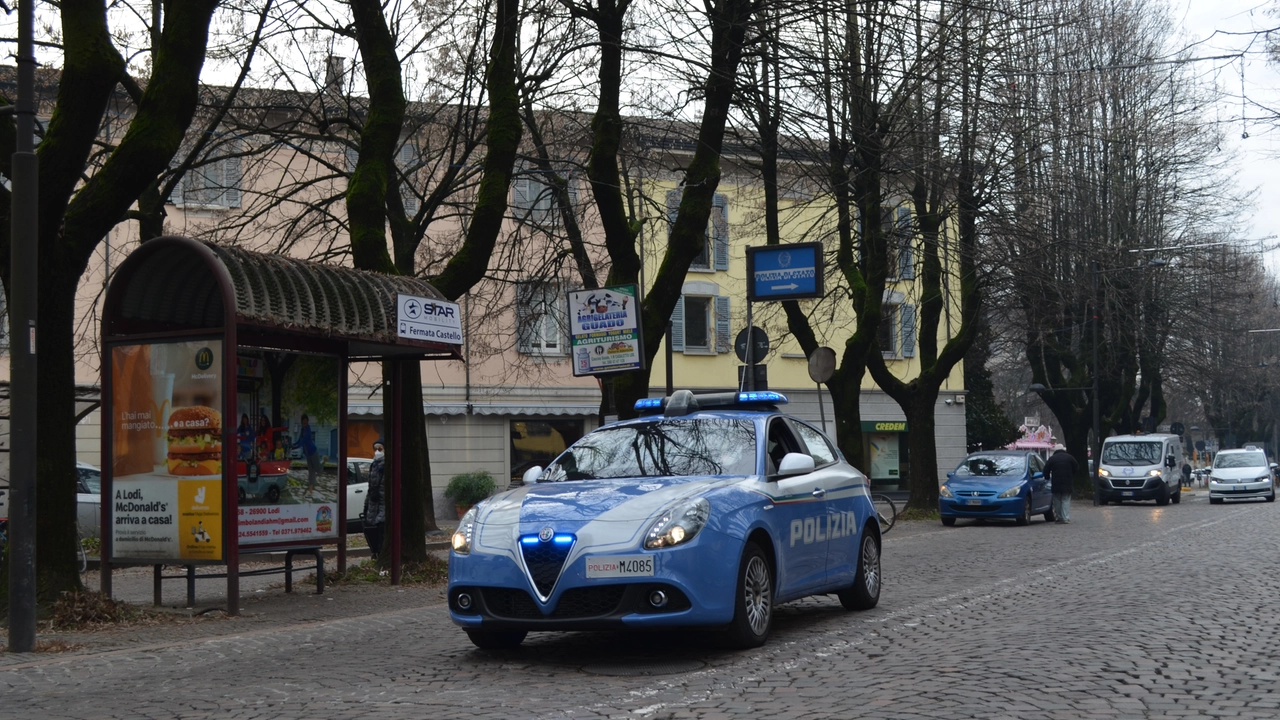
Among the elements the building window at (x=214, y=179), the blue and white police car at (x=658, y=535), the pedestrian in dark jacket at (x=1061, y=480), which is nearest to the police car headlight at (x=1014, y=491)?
the pedestrian in dark jacket at (x=1061, y=480)

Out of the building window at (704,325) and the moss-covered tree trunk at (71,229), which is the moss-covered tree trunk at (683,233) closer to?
the moss-covered tree trunk at (71,229)

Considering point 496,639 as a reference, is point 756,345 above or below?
above

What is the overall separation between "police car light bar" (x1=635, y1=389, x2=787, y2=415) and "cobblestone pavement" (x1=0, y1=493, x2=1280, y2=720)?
1713 millimetres

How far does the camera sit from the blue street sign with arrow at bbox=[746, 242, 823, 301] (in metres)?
20.0

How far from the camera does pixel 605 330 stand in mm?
16719

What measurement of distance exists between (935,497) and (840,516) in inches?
852

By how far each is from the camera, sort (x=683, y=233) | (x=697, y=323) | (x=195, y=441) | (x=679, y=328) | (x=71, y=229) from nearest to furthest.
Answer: (x=71, y=229), (x=195, y=441), (x=683, y=233), (x=679, y=328), (x=697, y=323)

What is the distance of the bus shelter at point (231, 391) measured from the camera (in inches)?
496

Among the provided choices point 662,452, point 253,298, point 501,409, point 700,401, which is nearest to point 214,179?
point 501,409

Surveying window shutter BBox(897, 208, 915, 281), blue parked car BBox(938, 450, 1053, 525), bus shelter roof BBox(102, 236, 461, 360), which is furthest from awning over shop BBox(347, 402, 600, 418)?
bus shelter roof BBox(102, 236, 461, 360)

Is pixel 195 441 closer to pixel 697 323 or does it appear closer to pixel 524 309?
pixel 524 309

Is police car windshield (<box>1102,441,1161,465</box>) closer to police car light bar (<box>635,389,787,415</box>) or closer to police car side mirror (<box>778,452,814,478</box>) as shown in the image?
police car light bar (<box>635,389,787,415</box>)

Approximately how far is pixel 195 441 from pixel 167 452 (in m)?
0.34

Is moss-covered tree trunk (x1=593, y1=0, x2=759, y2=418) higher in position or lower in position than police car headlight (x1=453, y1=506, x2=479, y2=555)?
higher
